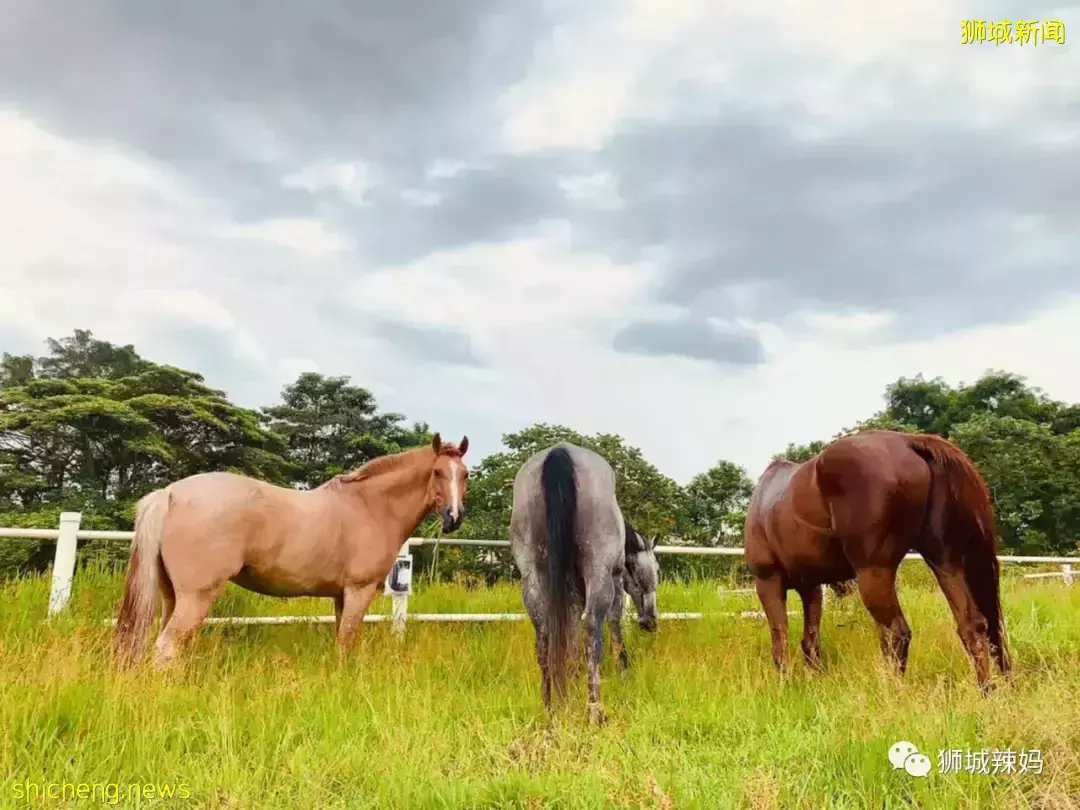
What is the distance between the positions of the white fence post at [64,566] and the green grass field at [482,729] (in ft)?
0.48

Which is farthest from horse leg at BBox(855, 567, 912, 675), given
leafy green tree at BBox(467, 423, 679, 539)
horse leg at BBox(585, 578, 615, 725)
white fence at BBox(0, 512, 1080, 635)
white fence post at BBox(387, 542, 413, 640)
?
leafy green tree at BBox(467, 423, 679, 539)

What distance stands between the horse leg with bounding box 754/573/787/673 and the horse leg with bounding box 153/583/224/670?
428cm

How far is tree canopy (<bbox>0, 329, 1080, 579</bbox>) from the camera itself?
42.7ft

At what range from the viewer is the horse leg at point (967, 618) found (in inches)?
160

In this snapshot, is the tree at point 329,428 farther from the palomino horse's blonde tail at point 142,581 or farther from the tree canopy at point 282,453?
the palomino horse's blonde tail at point 142,581

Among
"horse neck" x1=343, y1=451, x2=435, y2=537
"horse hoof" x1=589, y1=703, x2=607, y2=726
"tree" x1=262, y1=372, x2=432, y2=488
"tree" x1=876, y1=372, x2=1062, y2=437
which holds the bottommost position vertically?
"horse hoof" x1=589, y1=703, x2=607, y2=726

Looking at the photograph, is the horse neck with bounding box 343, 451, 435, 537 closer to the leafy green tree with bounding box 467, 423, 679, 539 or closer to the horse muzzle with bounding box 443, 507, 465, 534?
the horse muzzle with bounding box 443, 507, 465, 534

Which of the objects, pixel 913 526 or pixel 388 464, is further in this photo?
pixel 388 464

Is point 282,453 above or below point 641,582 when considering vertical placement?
above

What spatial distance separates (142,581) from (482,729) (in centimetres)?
271

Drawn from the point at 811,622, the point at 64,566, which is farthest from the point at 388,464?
the point at 811,622

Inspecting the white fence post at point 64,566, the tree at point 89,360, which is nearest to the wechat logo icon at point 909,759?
the white fence post at point 64,566

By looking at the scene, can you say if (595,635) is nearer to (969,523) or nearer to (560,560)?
(560,560)

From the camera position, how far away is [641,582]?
A: 6520 mm
